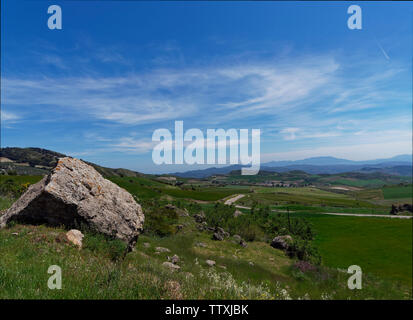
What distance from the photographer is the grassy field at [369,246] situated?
28.5 m

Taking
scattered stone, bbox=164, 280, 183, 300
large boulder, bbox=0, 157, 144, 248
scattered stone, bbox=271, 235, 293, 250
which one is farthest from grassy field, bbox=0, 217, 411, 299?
scattered stone, bbox=271, 235, 293, 250

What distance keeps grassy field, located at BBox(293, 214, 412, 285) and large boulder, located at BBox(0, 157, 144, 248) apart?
2945cm

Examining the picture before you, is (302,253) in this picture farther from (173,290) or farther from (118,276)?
(118,276)

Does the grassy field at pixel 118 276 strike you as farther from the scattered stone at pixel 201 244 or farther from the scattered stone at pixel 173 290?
the scattered stone at pixel 201 244

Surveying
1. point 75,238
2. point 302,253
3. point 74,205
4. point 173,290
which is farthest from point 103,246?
point 302,253

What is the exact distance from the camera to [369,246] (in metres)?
38.9

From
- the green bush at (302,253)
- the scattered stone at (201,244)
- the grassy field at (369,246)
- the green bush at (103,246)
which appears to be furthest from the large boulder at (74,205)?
the grassy field at (369,246)

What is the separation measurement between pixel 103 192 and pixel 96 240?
12.3ft

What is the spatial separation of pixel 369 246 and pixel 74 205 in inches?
1919

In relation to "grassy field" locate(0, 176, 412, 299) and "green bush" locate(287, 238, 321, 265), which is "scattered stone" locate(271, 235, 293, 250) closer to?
"green bush" locate(287, 238, 321, 265)

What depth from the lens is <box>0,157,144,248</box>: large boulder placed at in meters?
11.4

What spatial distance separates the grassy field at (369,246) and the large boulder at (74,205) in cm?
2945

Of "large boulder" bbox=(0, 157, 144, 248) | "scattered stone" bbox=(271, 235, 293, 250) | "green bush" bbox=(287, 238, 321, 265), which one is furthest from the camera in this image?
"scattered stone" bbox=(271, 235, 293, 250)
